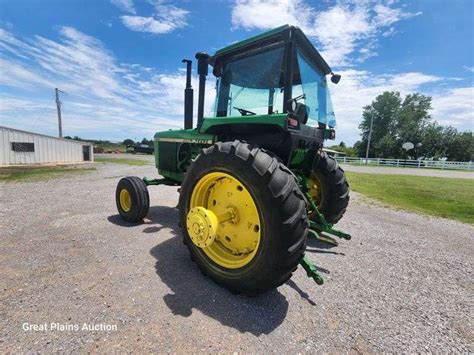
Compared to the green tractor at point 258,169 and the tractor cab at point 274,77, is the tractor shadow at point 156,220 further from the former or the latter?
the tractor cab at point 274,77

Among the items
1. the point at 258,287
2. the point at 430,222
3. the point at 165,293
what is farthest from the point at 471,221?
the point at 165,293

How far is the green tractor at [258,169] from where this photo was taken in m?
1.86

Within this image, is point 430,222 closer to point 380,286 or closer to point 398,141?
point 380,286

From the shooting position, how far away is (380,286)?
2.39m

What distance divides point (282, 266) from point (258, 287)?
0.97ft

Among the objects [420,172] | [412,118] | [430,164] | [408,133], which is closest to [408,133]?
[408,133]

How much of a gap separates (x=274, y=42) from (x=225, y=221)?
6.30 ft

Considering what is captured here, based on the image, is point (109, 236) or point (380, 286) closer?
point (380, 286)

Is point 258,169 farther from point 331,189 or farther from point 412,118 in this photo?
point 412,118

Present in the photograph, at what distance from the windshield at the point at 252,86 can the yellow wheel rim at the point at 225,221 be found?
1087mm

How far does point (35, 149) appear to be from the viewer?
15.9 meters

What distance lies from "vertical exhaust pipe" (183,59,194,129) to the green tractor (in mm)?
16

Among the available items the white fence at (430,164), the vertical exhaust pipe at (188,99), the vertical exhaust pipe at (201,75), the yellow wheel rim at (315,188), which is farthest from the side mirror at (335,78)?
the white fence at (430,164)

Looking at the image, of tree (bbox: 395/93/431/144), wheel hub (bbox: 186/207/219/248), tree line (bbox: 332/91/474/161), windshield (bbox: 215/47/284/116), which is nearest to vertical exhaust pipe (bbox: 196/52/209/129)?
windshield (bbox: 215/47/284/116)
